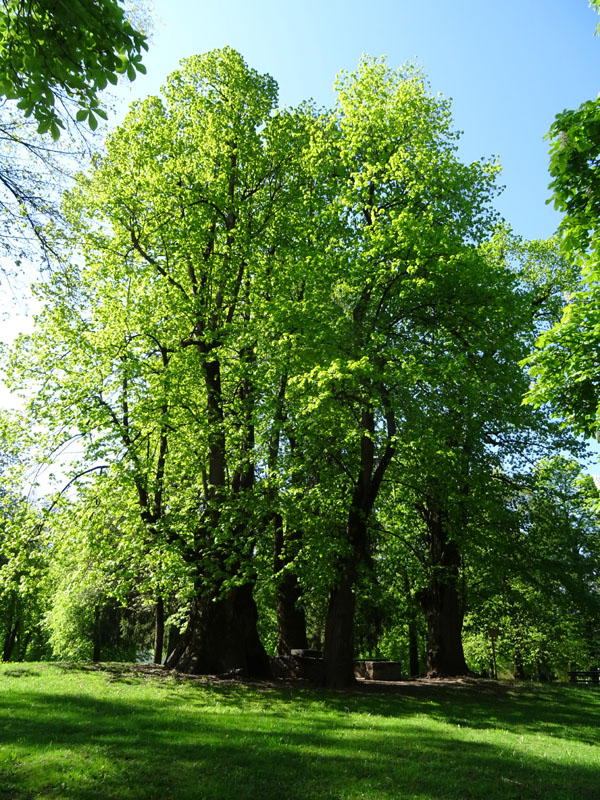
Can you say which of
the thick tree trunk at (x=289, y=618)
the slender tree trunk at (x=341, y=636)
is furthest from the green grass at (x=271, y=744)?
the thick tree trunk at (x=289, y=618)

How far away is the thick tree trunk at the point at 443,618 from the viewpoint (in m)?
20.6

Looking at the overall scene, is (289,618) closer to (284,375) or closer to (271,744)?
(284,375)

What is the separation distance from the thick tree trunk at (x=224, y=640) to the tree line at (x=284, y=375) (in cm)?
6

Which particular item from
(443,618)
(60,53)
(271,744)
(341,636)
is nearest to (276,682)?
(341,636)

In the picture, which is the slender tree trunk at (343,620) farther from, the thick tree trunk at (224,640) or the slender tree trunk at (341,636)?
the thick tree trunk at (224,640)

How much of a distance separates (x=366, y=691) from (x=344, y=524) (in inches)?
175

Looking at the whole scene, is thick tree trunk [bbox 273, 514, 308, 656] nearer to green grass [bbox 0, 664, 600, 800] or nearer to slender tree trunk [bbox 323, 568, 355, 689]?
slender tree trunk [bbox 323, 568, 355, 689]

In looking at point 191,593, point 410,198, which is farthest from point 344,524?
point 410,198

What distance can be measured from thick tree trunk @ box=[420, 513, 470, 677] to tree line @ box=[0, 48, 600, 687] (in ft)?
0.31

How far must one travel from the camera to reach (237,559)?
14.2 meters

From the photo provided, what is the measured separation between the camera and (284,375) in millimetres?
16453

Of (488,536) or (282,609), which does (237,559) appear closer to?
(282,609)

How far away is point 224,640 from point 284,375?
790 cm

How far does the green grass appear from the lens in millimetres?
6316
